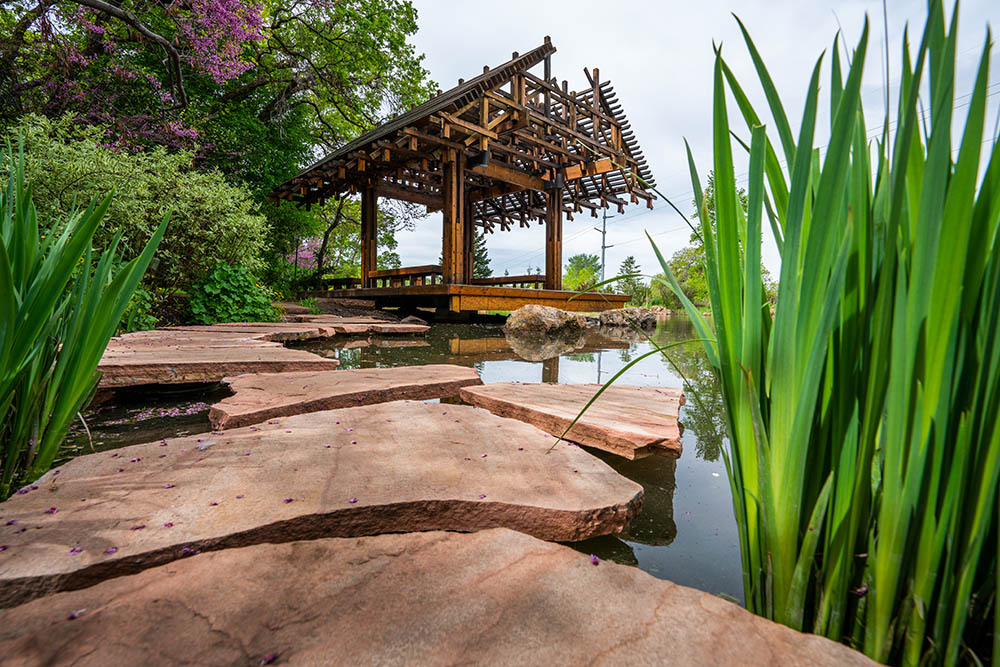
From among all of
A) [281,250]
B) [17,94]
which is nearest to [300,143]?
[281,250]

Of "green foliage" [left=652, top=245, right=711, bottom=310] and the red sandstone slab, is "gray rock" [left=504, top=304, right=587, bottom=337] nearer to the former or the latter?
the red sandstone slab

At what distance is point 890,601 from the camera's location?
17.4 inches

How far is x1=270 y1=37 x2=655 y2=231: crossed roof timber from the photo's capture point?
6934 millimetres

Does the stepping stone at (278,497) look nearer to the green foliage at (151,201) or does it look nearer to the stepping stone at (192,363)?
the stepping stone at (192,363)

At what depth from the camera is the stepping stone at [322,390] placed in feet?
4.33

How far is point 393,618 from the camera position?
0.50m

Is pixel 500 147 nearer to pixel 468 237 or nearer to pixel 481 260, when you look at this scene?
pixel 468 237

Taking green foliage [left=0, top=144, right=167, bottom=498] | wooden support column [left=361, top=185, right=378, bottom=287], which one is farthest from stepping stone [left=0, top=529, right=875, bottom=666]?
wooden support column [left=361, top=185, right=378, bottom=287]

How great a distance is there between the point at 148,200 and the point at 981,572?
579cm

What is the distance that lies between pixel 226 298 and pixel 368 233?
223 inches

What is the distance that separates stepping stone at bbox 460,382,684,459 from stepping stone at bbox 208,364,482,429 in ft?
0.58

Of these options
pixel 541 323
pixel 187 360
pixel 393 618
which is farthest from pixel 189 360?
pixel 541 323

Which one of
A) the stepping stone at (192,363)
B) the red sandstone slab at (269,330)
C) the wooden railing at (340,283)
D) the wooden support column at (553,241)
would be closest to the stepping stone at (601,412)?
the stepping stone at (192,363)

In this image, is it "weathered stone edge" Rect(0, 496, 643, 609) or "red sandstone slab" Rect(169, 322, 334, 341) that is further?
"red sandstone slab" Rect(169, 322, 334, 341)
